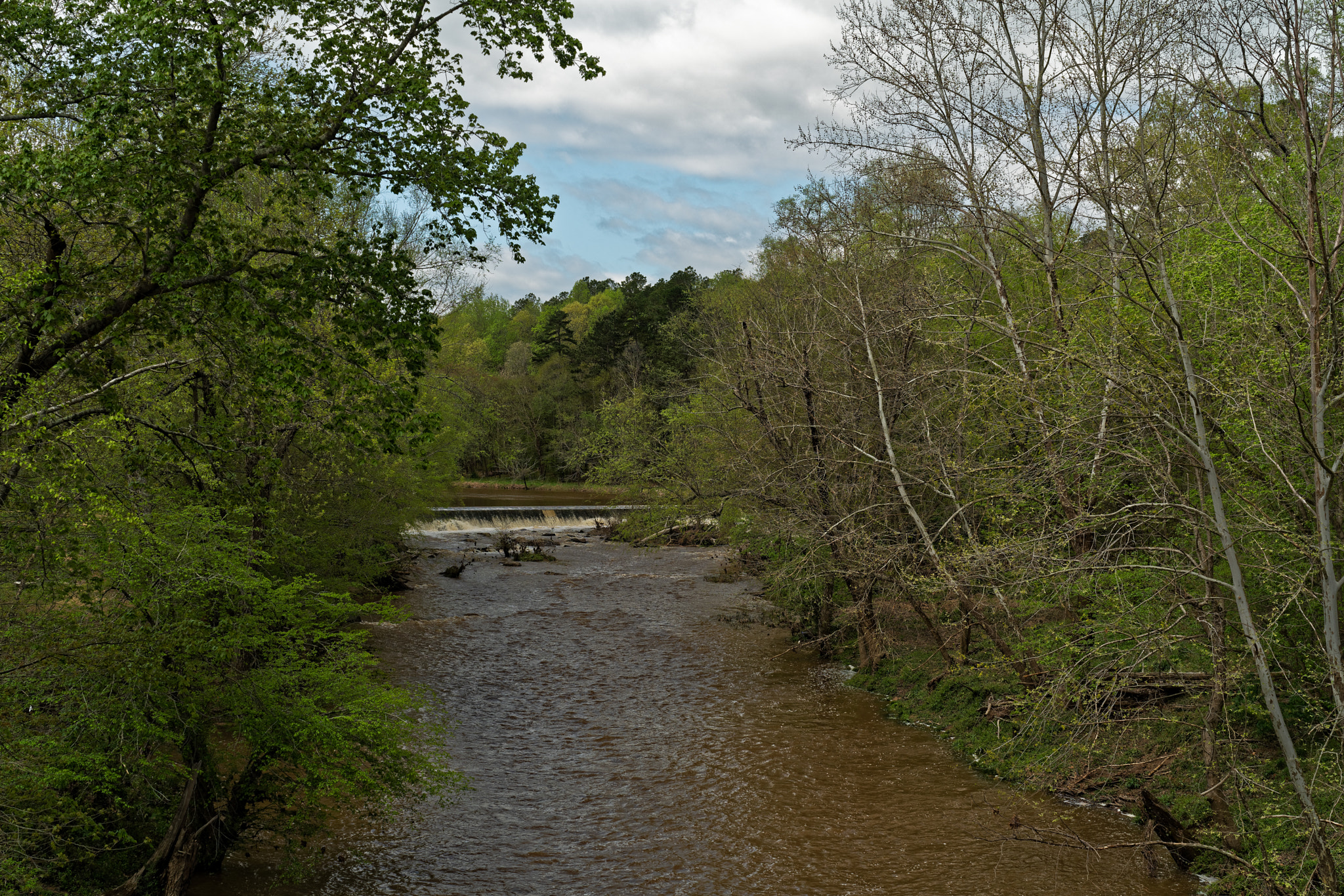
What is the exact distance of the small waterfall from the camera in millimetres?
36594

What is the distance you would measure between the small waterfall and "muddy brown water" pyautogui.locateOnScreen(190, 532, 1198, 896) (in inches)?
698

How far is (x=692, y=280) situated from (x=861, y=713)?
175ft

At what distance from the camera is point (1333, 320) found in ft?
19.7

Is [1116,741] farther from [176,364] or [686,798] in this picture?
[176,364]

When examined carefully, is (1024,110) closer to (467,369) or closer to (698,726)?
(698,726)

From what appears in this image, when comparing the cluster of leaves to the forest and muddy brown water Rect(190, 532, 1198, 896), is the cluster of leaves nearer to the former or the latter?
muddy brown water Rect(190, 532, 1198, 896)

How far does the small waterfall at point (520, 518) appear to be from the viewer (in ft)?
120

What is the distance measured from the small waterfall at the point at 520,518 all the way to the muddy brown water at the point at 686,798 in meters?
17.7

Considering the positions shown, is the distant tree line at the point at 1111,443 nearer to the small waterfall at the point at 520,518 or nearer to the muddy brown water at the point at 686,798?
the muddy brown water at the point at 686,798

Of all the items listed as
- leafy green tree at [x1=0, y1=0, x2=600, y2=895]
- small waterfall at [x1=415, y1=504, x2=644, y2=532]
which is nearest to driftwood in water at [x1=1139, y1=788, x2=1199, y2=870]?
leafy green tree at [x1=0, y1=0, x2=600, y2=895]

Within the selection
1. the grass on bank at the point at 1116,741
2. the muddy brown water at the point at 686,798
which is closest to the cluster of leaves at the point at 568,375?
the muddy brown water at the point at 686,798

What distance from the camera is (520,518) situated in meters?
39.4

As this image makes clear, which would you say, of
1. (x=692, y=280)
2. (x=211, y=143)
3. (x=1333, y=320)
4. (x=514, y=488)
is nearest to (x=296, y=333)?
(x=211, y=143)

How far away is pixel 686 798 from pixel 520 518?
2933 centimetres
